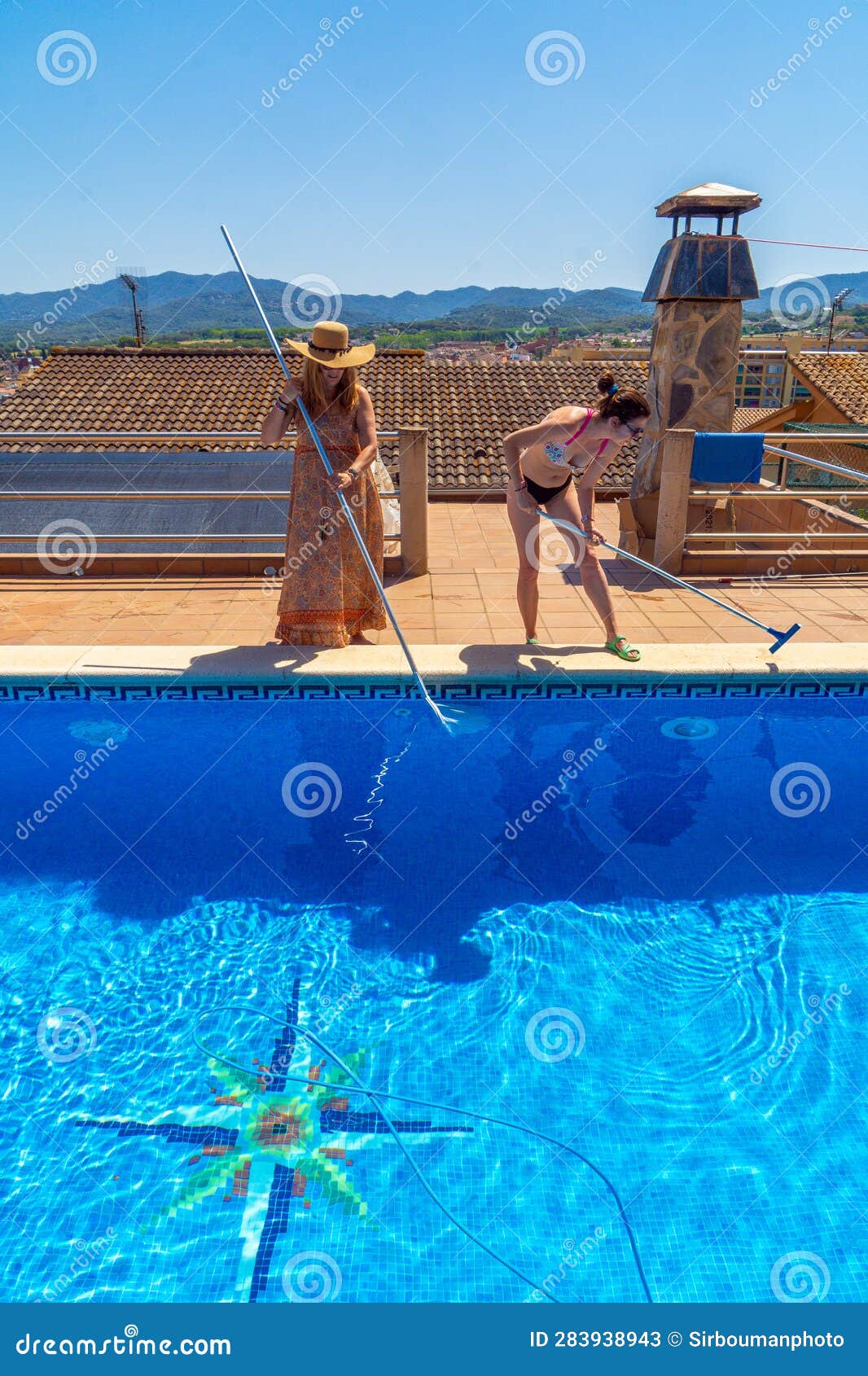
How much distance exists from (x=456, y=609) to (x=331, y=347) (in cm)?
205

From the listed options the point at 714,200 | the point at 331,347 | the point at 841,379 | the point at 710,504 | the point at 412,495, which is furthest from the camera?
the point at 841,379

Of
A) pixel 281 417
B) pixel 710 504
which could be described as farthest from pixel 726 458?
pixel 281 417

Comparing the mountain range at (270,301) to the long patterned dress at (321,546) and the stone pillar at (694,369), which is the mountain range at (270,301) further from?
the long patterned dress at (321,546)

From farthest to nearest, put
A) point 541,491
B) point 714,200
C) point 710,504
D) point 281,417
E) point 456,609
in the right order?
point 710,504 → point 714,200 → point 456,609 → point 541,491 → point 281,417

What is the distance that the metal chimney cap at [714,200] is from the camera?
6.93m

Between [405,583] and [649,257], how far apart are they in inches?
146

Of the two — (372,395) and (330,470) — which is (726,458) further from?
(372,395)

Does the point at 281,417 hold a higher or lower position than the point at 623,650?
higher

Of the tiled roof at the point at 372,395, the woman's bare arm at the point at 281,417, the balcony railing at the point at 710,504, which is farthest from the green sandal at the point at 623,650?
the tiled roof at the point at 372,395

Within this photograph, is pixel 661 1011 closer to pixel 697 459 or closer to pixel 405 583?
pixel 405 583

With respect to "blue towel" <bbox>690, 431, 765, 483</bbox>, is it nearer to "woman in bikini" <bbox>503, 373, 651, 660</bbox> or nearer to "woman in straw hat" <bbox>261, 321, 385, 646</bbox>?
"woman in bikini" <bbox>503, 373, 651, 660</bbox>

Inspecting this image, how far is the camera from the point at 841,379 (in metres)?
26.8

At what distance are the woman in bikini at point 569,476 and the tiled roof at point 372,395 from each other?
37.9ft

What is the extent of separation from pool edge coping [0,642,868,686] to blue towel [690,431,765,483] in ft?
8.22
